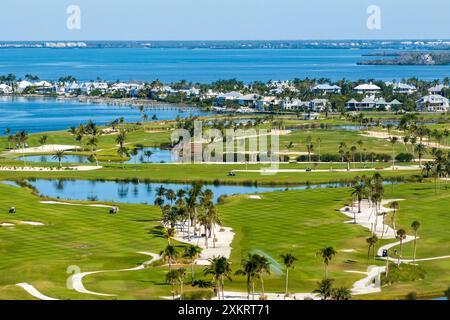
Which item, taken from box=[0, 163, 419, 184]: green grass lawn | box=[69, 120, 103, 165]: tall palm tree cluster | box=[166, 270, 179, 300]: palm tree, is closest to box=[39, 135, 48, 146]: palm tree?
box=[69, 120, 103, 165]: tall palm tree cluster

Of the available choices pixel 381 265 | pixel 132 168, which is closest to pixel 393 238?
pixel 381 265

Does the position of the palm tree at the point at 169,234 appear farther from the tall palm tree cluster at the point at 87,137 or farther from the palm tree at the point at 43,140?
the palm tree at the point at 43,140

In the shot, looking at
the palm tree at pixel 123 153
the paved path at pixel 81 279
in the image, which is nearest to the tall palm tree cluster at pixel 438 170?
the palm tree at pixel 123 153

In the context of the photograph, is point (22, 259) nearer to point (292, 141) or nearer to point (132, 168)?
point (132, 168)

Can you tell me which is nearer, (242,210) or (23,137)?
(242,210)

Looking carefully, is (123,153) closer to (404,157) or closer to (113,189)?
(113,189)

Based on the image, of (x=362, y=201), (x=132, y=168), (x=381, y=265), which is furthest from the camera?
(x=132, y=168)
